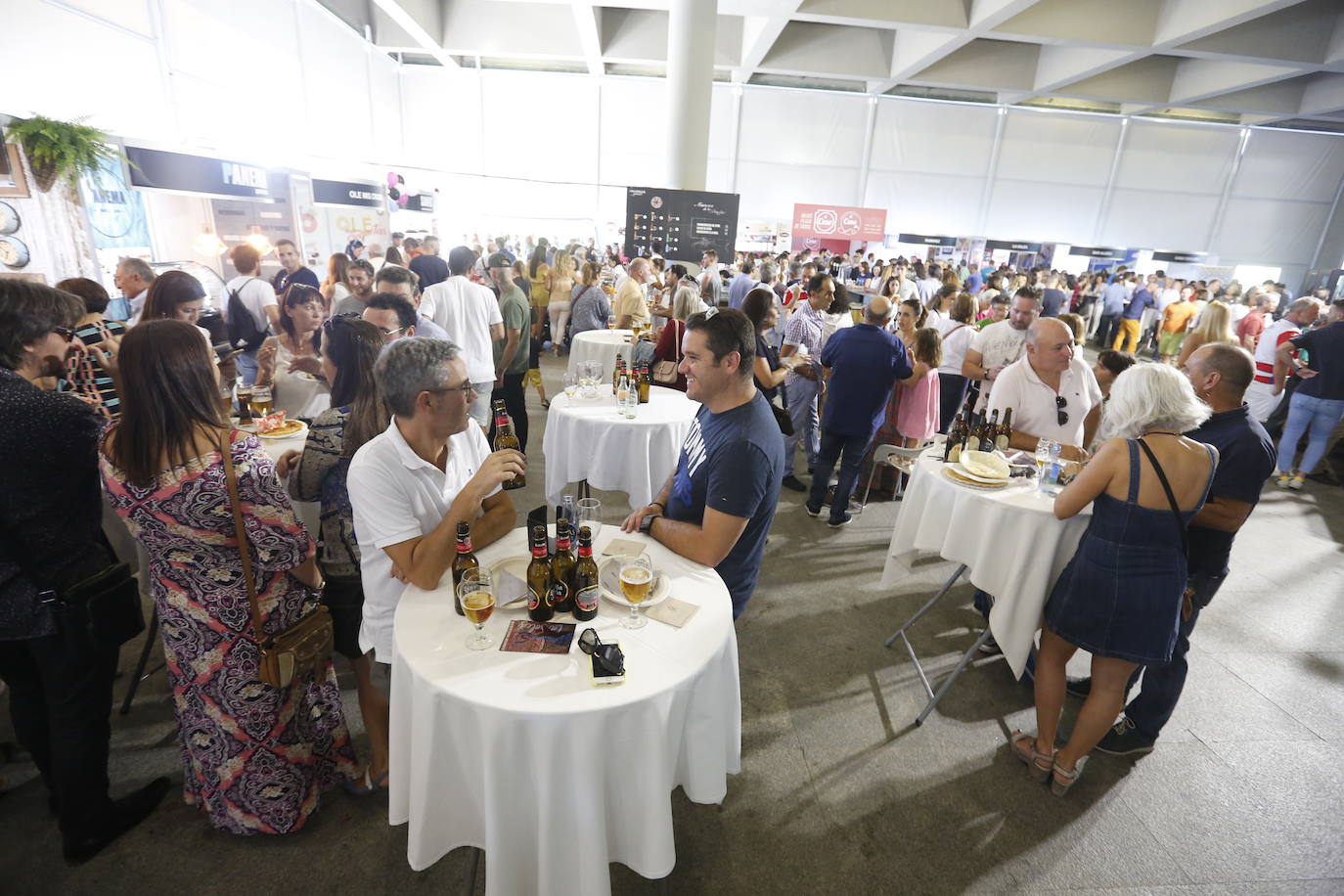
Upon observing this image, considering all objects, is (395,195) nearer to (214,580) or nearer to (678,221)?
(678,221)

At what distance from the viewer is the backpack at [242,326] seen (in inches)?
176

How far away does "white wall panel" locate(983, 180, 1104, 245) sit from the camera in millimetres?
16625

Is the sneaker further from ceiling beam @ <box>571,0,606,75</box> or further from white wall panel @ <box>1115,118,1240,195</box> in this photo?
white wall panel @ <box>1115,118,1240,195</box>

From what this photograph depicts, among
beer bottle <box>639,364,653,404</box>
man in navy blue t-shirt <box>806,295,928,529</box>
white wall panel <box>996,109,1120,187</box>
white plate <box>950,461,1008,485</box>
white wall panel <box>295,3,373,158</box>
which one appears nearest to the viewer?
white plate <box>950,461,1008,485</box>

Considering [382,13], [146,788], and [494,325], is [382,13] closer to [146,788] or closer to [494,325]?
[494,325]

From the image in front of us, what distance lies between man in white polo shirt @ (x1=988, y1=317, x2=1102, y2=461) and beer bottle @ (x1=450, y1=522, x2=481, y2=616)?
120 inches

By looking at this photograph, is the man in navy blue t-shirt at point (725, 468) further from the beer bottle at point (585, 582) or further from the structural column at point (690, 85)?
the structural column at point (690, 85)

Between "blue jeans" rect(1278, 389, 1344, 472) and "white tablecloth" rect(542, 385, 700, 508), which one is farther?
"blue jeans" rect(1278, 389, 1344, 472)

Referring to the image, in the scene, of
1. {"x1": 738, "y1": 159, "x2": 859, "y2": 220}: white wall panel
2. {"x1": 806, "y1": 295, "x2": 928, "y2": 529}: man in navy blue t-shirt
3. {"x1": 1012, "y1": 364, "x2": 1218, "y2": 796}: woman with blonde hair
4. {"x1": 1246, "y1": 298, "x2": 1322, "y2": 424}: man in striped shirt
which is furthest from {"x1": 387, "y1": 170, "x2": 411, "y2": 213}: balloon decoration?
{"x1": 1246, "y1": 298, "x2": 1322, "y2": 424}: man in striped shirt

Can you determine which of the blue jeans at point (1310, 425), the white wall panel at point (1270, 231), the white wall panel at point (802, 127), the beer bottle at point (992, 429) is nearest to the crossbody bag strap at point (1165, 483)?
the beer bottle at point (992, 429)

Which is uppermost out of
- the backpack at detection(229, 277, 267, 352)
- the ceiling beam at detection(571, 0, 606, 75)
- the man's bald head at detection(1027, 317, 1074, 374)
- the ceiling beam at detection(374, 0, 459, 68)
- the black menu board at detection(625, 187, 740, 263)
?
the ceiling beam at detection(571, 0, 606, 75)

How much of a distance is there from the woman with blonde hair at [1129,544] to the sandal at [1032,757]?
0.01 metres

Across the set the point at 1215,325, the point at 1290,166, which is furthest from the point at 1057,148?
the point at 1215,325

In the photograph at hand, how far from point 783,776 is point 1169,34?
42.4ft
